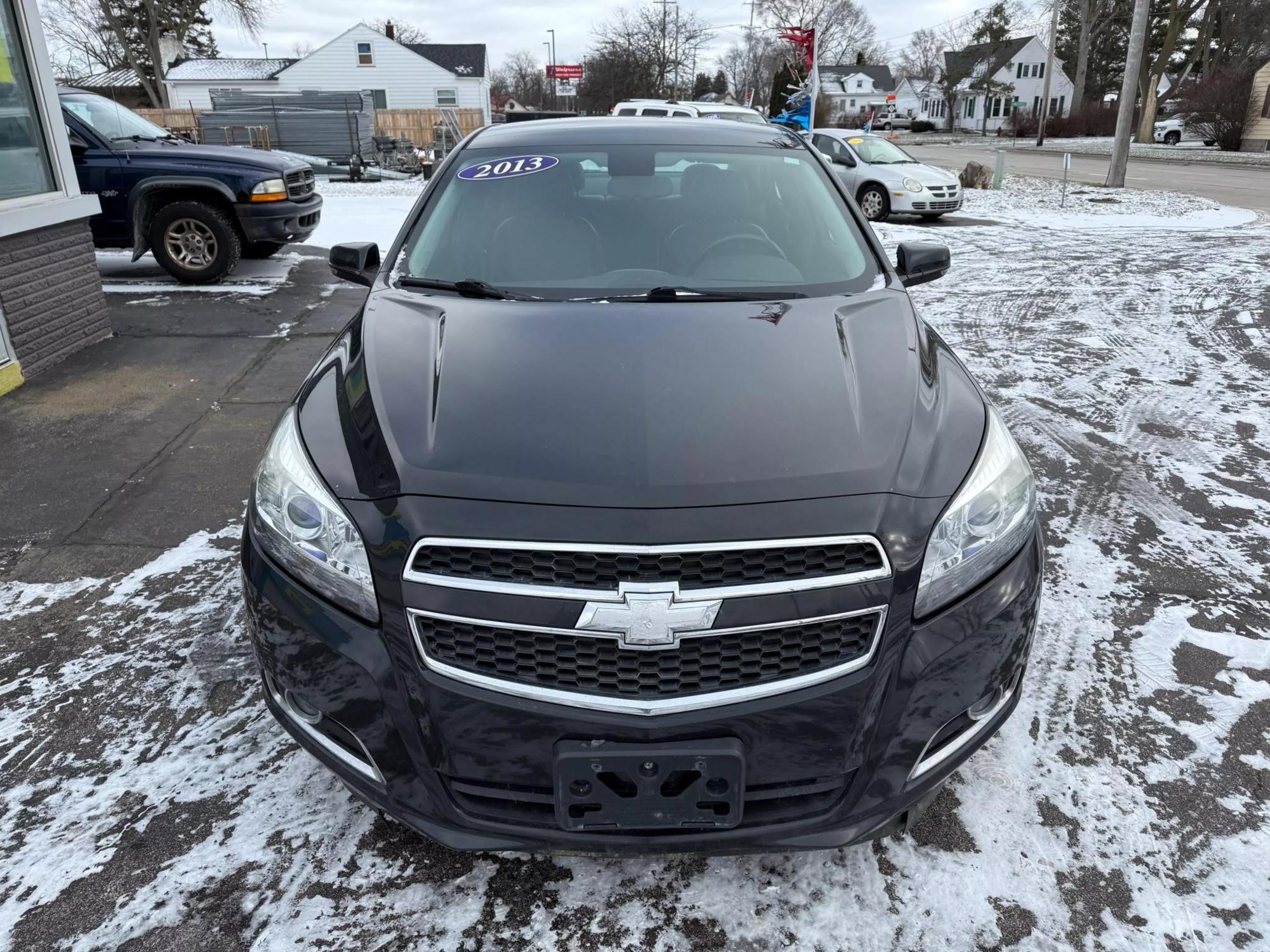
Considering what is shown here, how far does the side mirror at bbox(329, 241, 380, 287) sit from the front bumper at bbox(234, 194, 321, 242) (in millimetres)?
5759

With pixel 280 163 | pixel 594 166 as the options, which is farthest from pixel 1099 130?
pixel 594 166

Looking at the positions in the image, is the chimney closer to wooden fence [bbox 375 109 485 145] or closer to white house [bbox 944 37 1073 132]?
wooden fence [bbox 375 109 485 145]

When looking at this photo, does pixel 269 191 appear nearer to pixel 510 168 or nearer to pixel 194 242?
pixel 194 242

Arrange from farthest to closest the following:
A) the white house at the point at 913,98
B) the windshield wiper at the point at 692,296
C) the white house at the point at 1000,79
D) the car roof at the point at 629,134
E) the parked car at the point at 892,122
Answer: the white house at the point at 913,98, the parked car at the point at 892,122, the white house at the point at 1000,79, the car roof at the point at 629,134, the windshield wiper at the point at 692,296

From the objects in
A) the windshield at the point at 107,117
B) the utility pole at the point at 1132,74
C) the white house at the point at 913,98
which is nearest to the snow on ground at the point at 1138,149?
the utility pole at the point at 1132,74

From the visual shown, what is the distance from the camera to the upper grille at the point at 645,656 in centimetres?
172

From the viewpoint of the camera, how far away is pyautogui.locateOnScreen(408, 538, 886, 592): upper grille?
1688 millimetres

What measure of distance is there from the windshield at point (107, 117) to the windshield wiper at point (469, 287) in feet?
24.9

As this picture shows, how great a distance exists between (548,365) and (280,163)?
8.02 metres

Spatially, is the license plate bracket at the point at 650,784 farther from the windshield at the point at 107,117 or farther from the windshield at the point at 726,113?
the windshield at the point at 726,113

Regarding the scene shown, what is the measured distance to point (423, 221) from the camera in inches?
130

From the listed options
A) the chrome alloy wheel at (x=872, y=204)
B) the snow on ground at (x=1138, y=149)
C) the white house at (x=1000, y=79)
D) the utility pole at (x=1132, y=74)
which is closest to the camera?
the chrome alloy wheel at (x=872, y=204)

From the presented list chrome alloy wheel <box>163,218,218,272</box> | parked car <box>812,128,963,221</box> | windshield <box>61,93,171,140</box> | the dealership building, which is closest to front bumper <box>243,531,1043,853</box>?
the dealership building

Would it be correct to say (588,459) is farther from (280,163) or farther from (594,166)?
(280,163)
